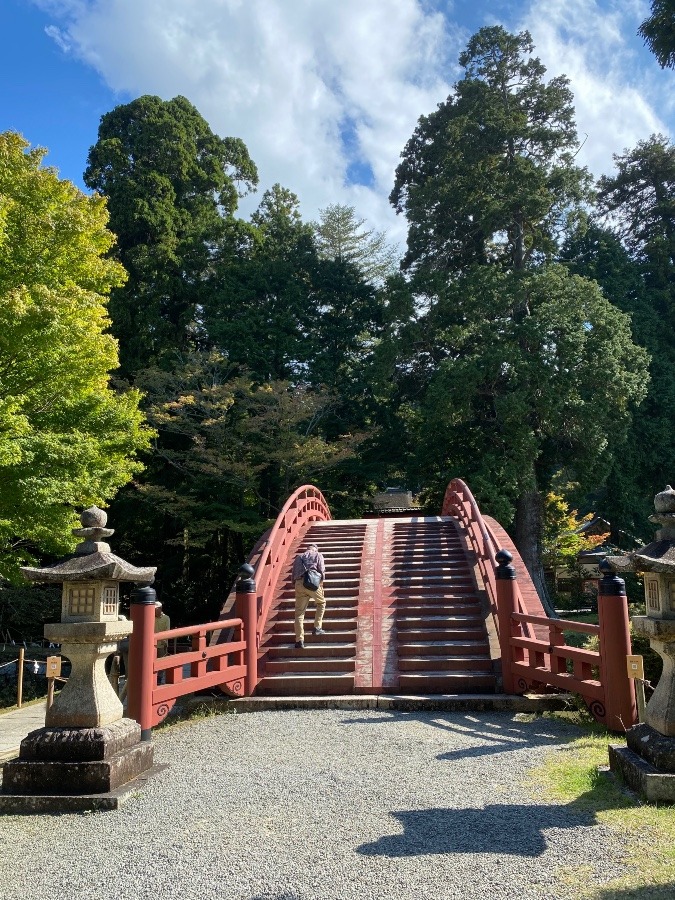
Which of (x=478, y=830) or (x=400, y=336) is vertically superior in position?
(x=400, y=336)

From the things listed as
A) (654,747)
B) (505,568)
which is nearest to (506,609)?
(505,568)

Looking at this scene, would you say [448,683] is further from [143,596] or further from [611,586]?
[143,596]

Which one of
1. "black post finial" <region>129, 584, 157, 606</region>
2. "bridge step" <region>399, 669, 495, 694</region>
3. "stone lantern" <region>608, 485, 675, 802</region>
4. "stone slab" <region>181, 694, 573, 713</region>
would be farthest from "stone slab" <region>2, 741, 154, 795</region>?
"bridge step" <region>399, 669, 495, 694</region>

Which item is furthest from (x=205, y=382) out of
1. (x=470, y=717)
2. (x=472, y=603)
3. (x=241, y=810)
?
(x=241, y=810)

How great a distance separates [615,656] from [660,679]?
6.04 ft

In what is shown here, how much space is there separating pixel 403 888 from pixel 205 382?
17951 millimetres

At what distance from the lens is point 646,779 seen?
13.9 ft

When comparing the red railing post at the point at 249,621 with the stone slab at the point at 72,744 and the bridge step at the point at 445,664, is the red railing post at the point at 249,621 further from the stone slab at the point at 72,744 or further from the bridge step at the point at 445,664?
the stone slab at the point at 72,744

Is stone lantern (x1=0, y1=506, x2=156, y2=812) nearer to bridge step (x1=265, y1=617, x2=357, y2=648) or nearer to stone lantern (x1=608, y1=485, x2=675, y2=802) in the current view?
stone lantern (x1=608, y1=485, x2=675, y2=802)

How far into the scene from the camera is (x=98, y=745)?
16.1 ft

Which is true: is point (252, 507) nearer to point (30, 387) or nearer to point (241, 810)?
point (30, 387)

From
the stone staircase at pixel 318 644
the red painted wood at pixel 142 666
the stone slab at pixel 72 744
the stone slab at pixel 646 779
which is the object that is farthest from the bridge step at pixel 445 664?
the stone slab at pixel 72 744

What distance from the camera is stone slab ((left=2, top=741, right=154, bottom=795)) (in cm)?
482

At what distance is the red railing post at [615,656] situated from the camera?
20.4 feet
